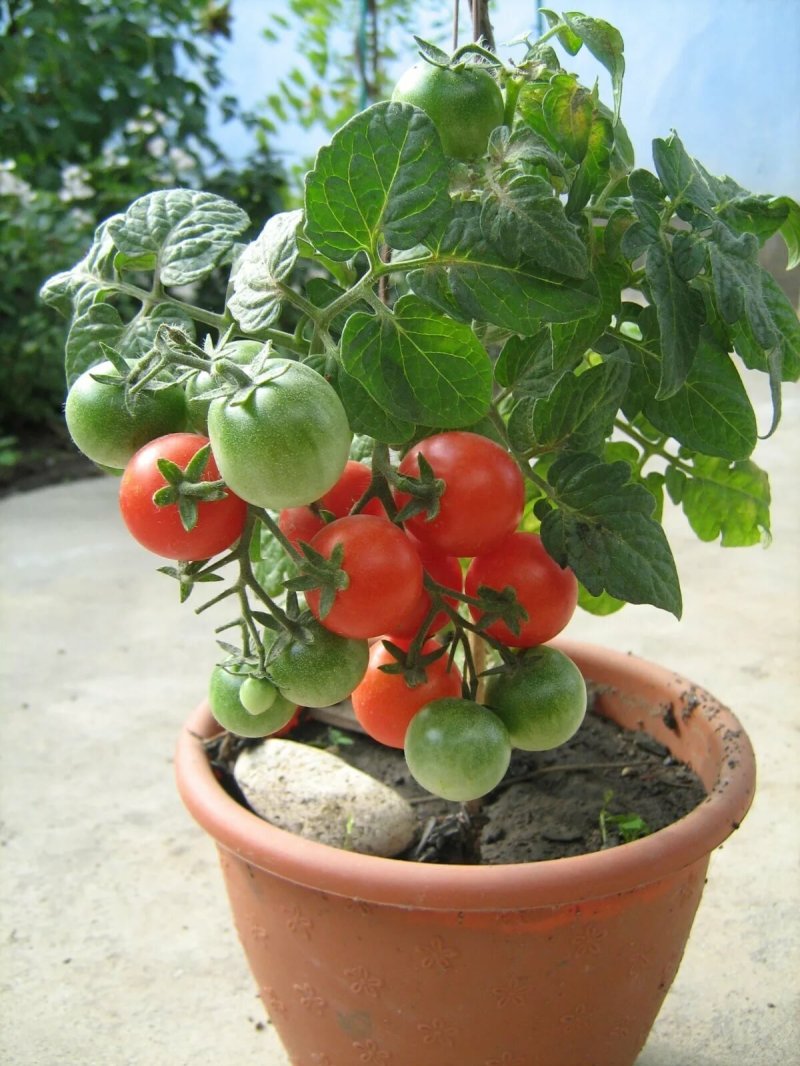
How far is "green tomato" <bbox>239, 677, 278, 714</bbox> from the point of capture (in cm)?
54

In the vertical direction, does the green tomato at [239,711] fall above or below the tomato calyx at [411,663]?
below

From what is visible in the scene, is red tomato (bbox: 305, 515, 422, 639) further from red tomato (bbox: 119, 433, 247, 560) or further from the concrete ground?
the concrete ground

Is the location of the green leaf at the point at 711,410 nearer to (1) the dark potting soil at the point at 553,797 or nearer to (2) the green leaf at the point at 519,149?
(2) the green leaf at the point at 519,149

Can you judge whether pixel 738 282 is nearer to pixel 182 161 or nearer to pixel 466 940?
pixel 466 940

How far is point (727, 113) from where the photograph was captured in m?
1.01

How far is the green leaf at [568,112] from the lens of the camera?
531 mm

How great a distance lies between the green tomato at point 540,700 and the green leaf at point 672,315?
17cm

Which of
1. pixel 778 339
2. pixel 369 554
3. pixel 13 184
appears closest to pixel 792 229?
pixel 778 339

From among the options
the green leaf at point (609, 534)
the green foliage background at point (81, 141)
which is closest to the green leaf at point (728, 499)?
the green leaf at point (609, 534)

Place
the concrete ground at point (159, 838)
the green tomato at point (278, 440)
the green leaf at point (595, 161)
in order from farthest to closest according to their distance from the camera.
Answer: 1. the concrete ground at point (159, 838)
2. the green leaf at point (595, 161)
3. the green tomato at point (278, 440)

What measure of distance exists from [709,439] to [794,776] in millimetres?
852

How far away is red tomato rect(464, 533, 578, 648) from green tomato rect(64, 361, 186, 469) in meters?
0.18

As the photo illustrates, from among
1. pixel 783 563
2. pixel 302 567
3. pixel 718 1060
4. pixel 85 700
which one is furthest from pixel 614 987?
pixel 783 563

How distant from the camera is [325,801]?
0.79m
